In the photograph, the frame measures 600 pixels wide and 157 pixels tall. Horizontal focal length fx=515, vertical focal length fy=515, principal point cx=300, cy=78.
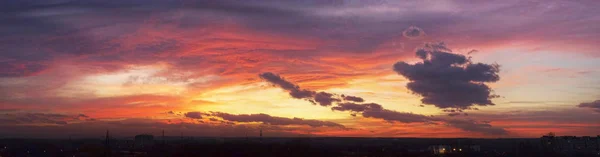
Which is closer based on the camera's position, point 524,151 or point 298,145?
point 298,145

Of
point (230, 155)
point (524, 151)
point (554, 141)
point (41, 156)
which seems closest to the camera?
point (230, 155)

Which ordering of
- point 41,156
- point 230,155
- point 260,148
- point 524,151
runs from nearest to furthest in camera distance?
point 230,155 → point 260,148 → point 41,156 → point 524,151

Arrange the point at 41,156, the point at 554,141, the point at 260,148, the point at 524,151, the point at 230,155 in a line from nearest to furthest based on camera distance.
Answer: the point at 230,155, the point at 260,148, the point at 41,156, the point at 524,151, the point at 554,141

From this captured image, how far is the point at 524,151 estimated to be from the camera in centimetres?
13125

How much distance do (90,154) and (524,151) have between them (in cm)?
10410

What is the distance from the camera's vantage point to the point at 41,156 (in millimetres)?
115188

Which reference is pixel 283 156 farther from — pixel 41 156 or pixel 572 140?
pixel 572 140

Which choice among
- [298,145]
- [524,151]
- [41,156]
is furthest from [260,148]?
[524,151]

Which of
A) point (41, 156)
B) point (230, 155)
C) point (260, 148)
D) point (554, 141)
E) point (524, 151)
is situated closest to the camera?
point (230, 155)

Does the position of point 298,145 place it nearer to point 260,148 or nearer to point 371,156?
point 260,148

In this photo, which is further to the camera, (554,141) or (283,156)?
(554,141)

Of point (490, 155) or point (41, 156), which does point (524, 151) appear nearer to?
point (490, 155)

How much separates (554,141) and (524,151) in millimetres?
41077

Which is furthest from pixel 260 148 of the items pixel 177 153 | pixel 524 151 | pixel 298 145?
pixel 524 151
